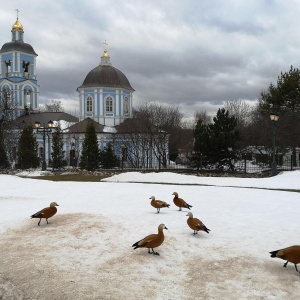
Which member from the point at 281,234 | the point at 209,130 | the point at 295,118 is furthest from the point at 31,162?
the point at 281,234

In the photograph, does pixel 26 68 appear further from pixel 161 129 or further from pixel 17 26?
pixel 161 129

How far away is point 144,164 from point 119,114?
10700mm

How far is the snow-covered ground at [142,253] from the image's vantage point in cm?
504

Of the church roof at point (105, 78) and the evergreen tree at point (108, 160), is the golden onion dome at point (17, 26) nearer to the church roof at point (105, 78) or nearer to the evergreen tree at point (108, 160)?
the church roof at point (105, 78)

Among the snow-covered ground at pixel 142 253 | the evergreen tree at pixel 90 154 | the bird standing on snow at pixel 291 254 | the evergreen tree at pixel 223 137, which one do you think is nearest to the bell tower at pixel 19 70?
the evergreen tree at pixel 90 154

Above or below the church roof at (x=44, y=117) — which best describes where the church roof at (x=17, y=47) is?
above

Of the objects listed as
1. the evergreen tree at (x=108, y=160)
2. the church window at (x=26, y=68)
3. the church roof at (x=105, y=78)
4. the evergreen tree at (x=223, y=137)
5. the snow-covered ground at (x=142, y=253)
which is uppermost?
the church window at (x=26, y=68)

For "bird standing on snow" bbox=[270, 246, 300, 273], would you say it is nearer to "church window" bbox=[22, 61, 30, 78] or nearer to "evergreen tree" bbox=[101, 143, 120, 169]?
"evergreen tree" bbox=[101, 143, 120, 169]

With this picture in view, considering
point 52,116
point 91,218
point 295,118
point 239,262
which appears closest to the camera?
point 239,262

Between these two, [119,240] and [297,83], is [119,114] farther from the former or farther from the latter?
[119,240]

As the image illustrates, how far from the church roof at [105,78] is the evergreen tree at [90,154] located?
38.4 ft

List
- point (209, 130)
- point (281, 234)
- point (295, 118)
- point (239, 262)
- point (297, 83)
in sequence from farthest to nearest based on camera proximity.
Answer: point (297, 83) → point (295, 118) → point (209, 130) → point (281, 234) → point (239, 262)

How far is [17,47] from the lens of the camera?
54.2m

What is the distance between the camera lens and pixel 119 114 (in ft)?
162
